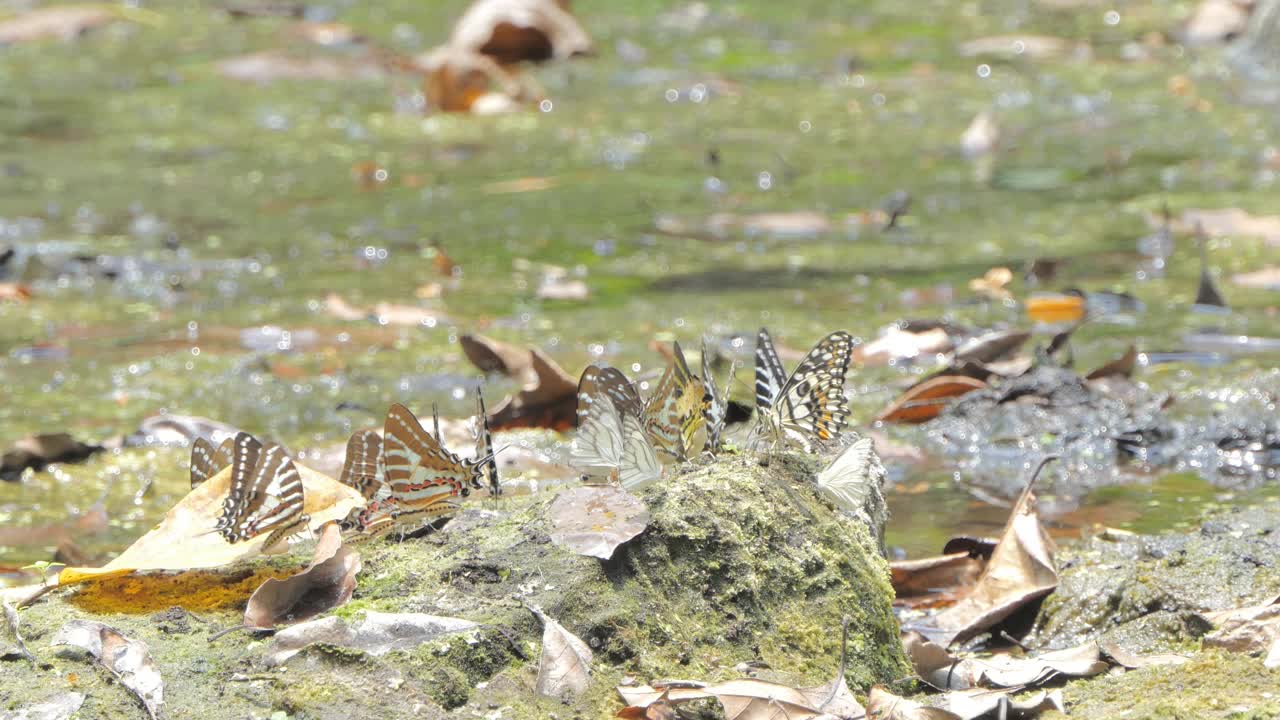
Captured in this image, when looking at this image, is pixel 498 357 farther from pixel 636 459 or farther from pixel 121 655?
pixel 121 655

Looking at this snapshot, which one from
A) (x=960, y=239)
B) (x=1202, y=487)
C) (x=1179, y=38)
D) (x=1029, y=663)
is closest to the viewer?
(x=1029, y=663)

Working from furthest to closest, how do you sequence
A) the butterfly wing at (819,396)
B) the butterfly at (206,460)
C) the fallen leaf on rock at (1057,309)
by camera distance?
the fallen leaf on rock at (1057,309)
the butterfly at (206,460)
the butterfly wing at (819,396)

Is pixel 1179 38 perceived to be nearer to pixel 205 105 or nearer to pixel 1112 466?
pixel 205 105

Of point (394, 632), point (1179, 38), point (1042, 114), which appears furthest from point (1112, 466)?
point (1179, 38)

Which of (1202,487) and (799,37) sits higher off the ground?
(799,37)

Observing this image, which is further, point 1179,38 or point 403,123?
point 1179,38

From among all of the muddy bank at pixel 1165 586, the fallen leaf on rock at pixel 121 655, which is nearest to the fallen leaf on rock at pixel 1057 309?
the muddy bank at pixel 1165 586

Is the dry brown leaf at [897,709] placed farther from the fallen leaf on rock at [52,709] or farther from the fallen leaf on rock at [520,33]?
the fallen leaf on rock at [520,33]

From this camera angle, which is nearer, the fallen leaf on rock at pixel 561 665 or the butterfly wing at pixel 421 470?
the fallen leaf on rock at pixel 561 665
